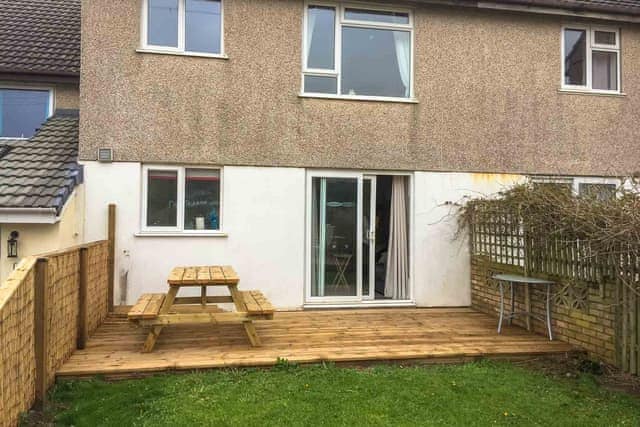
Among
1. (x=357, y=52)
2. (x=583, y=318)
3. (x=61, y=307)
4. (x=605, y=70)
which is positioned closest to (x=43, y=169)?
(x=61, y=307)

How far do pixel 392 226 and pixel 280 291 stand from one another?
2220mm

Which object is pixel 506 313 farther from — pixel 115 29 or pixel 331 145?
pixel 115 29

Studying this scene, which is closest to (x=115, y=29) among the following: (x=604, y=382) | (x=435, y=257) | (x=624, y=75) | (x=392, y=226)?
(x=392, y=226)

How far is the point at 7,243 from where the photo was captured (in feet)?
21.2

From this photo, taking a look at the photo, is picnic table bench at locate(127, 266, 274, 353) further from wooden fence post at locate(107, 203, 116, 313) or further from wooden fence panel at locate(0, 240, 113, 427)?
wooden fence post at locate(107, 203, 116, 313)

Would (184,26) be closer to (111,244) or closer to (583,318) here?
(111,244)

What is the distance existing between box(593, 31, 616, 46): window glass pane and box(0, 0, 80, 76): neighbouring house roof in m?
9.44

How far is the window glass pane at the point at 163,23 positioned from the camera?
7.45 meters

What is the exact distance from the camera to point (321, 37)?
7945mm

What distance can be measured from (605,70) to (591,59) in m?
0.43

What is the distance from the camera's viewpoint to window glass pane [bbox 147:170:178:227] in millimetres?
7410

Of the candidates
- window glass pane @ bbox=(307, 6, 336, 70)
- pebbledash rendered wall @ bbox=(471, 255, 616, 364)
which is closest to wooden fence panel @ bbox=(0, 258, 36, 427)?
window glass pane @ bbox=(307, 6, 336, 70)

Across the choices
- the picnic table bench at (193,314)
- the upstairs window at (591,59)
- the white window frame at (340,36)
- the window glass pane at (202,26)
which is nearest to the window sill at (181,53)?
the window glass pane at (202,26)

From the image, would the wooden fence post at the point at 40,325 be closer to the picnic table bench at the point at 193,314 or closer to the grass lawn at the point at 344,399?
the grass lawn at the point at 344,399
